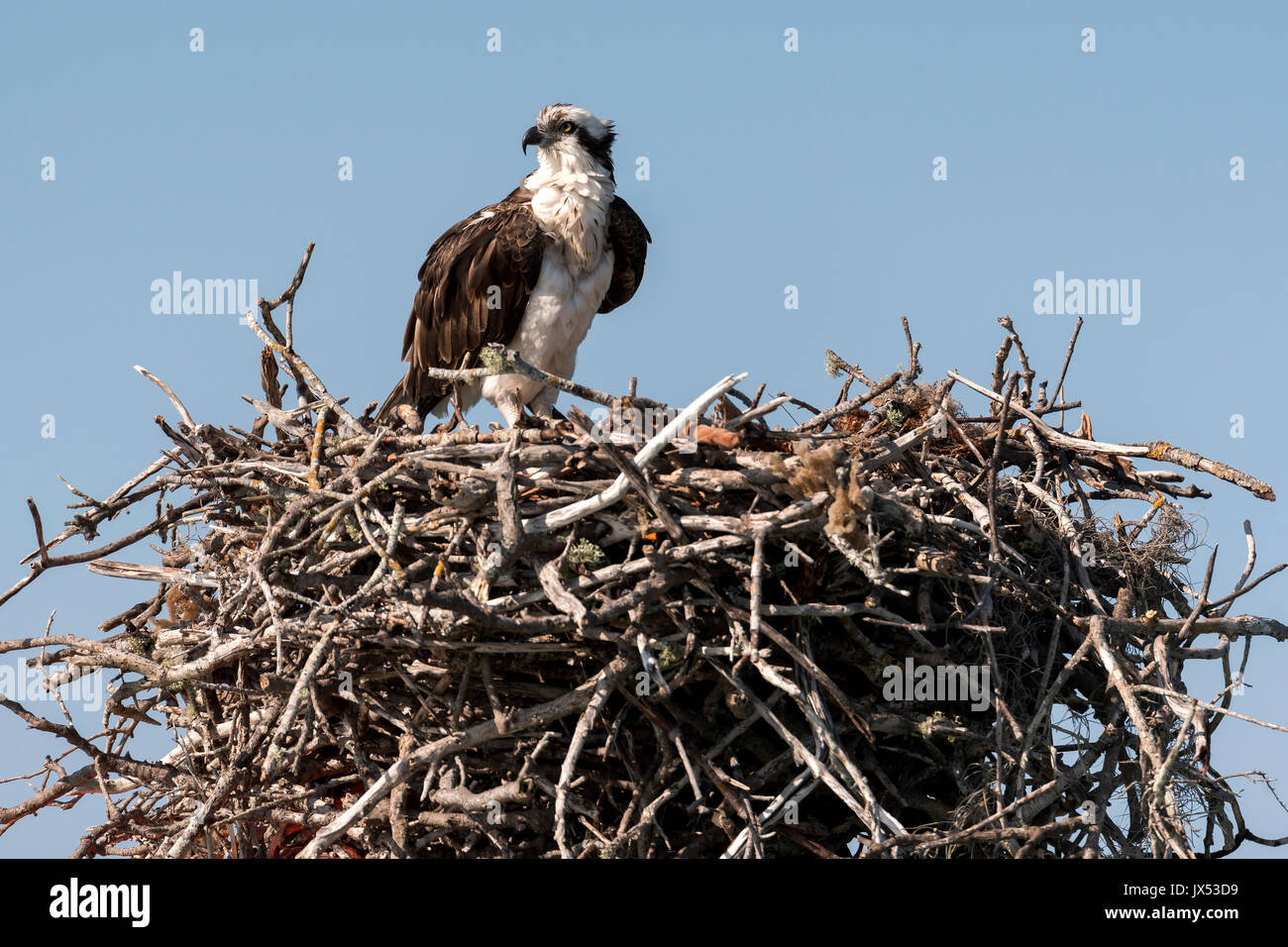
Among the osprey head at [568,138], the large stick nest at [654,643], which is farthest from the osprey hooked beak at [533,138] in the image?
the large stick nest at [654,643]

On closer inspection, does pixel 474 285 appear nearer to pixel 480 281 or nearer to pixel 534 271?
pixel 480 281

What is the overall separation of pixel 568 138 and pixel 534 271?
102cm

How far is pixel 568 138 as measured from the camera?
846 cm

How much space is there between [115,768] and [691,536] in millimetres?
3171

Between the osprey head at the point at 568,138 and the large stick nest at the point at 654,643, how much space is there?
2383 millimetres

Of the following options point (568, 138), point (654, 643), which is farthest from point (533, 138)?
point (654, 643)

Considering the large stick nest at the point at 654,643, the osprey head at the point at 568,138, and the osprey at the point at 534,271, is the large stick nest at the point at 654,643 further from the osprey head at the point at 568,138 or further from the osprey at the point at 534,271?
the osprey head at the point at 568,138

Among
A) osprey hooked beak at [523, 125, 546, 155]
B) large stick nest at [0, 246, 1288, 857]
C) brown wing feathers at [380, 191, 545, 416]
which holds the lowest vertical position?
large stick nest at [0, 246, 1288, 857]

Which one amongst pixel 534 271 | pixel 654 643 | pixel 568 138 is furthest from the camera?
pixel 568 138

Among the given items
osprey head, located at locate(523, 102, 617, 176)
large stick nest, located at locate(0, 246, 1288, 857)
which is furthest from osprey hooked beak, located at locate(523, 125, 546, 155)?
large stick nest, located at locate(0, 246, 1288, 857)

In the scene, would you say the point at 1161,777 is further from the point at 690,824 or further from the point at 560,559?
the point at 560,559

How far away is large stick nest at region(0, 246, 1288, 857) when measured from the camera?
566 centimetres

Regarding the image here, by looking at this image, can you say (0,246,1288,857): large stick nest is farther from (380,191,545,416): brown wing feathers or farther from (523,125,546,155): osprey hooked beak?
(523,125,546,155): osprey hooked beak

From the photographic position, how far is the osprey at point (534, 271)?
8.04 meters
